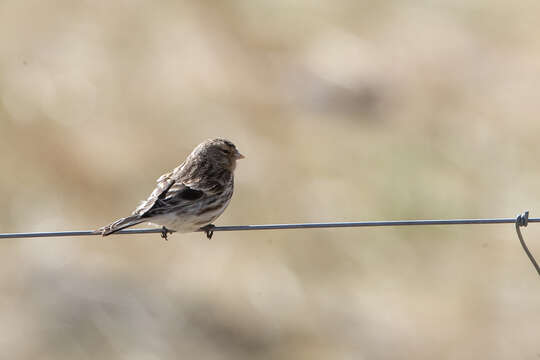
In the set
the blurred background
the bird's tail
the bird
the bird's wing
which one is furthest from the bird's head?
the blurred background

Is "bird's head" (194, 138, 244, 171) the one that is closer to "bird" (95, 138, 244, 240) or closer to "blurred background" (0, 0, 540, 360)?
"bird" (95, 138, 244, 240)

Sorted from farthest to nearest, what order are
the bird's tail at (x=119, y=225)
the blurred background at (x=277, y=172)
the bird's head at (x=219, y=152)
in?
the blurred background at (x=277, y=172) → the bird's head at (x=219, y=152) → the bird's tail at (x=119, y=225)

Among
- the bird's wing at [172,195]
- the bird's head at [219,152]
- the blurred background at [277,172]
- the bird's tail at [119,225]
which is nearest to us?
the bird's tail at [119,225]

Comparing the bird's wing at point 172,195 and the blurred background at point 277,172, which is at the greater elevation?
the blurred background at point 277,172

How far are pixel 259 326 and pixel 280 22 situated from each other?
8.76 meters

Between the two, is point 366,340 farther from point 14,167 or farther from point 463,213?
point 14,167

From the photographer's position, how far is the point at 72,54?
66.8ft

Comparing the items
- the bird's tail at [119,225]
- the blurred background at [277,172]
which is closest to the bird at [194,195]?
the bird's tail at [119,225]

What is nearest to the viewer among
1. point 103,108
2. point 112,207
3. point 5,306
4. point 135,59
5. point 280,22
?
point 5,306

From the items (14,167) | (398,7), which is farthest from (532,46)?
(14,167)

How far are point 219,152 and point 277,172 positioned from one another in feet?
30.5

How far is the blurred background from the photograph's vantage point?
16.5m

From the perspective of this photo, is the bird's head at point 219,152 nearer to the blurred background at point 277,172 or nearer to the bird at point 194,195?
the bird at point 194,195

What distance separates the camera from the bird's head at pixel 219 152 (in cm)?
937
